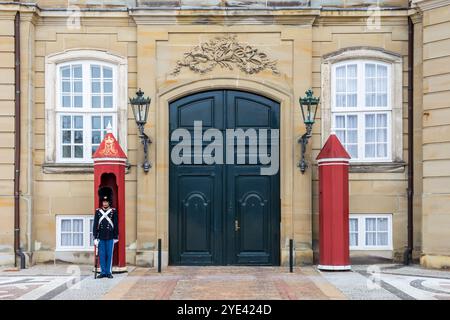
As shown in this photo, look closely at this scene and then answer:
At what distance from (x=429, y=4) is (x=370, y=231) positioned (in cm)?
463

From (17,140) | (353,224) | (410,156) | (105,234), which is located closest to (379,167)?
(410,156)

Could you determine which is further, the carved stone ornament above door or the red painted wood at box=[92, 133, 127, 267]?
the carved stone ornament above door

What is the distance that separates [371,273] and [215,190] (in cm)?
356

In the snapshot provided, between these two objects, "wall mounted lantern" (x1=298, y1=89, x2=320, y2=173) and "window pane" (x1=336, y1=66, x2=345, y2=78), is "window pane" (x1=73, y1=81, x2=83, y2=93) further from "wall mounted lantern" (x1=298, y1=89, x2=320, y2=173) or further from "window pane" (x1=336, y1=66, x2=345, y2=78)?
"window pane" (x1=336, y1=66, x2=345, y2=78)

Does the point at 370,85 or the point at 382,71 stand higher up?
the point at 382,71

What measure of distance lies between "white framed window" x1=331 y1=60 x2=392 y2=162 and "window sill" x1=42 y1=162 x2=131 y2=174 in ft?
14.9

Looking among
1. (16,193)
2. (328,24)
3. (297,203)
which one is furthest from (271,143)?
(16,193)

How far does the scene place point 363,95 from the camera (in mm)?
18016

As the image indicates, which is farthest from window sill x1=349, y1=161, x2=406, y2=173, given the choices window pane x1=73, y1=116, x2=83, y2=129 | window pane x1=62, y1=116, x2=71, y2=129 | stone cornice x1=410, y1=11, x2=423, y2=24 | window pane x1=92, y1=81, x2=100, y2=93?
window pane x1=62, y1=116, x2=71, y2=129

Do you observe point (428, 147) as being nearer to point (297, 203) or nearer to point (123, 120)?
point (297, 203)

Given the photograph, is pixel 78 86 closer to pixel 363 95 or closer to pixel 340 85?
pixel 340 85

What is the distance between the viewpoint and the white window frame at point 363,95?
17938mm

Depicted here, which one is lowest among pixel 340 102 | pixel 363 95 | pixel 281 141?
pixel 281 141

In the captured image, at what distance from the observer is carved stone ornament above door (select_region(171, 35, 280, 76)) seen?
704 inches
